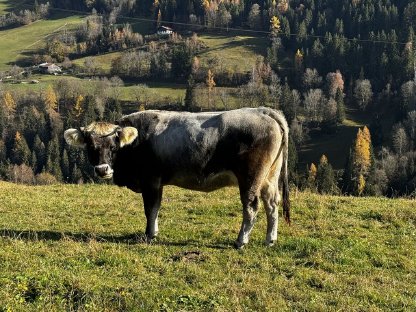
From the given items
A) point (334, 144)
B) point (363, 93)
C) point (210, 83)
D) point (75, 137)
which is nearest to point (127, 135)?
point (75, 137)

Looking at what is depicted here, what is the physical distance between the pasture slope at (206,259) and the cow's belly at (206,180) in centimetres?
143

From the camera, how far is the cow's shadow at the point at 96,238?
12188mm

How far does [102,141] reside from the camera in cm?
1212

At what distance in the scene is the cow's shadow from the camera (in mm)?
12188

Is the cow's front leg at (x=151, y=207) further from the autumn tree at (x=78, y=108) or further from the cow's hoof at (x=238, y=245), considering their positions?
the autumn tree at (x=78, y=108)

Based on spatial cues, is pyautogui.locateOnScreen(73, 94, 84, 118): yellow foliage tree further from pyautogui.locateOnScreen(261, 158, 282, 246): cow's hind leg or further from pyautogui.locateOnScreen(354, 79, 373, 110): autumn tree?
pyautogui.locateOnScreen(261, 158, 282, 246): cow's hind leg

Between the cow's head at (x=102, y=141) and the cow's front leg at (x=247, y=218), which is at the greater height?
the cow's head at (x=102, y=141)

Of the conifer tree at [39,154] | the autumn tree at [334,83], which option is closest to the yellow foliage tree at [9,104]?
the conifer tree at [39,154]

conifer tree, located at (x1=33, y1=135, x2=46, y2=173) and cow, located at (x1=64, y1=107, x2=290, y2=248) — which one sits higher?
cow, located at (x1=64, y1=107, x2=290, y2=248)

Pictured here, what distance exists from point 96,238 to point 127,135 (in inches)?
115

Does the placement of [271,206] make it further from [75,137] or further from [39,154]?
[39,154]

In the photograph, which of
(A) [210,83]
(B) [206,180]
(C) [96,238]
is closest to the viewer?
(B) [206,180]

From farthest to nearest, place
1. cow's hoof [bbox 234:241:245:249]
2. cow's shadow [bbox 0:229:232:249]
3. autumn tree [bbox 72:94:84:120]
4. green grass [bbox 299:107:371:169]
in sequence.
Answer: autumn tree [bbox 72:94:84:120]
green grass [bbox 299:107:371:169]
cow's shadow [bbox 0:229:232:249]
cow's hoof [bbox 234:241:245:249]

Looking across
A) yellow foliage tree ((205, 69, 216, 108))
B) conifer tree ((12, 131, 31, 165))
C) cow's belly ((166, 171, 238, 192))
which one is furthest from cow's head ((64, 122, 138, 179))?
yellow foliage tree ((205, 69, 216, 108))
